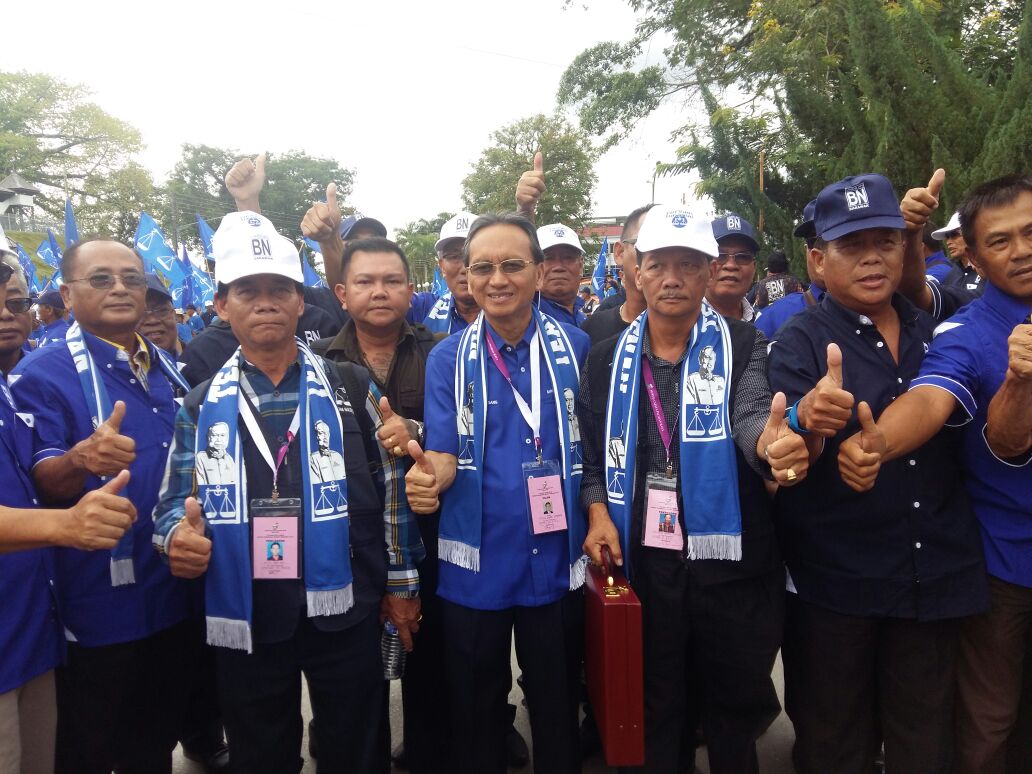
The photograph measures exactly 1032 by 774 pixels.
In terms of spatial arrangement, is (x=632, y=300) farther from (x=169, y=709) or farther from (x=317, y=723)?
(x=169, y=709)

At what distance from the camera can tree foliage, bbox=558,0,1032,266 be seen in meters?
8.23

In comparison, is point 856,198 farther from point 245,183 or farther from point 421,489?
point 245,183

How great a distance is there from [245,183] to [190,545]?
86.5 inches

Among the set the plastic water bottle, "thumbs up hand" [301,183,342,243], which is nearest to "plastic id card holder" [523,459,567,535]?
the plastic water bottle

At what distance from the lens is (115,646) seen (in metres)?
2.25

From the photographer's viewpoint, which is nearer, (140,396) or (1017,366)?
(1017,366)

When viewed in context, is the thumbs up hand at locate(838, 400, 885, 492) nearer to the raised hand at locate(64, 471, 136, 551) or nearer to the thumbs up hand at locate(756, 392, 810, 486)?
the thumbs up hand at locate(756, 392, 810, 486)

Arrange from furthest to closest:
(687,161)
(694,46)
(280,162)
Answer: (280,162), (694,46), (687,161)

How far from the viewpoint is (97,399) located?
7.57 feet

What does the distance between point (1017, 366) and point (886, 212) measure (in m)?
0.64

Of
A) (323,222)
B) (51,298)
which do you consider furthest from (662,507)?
(51,298)

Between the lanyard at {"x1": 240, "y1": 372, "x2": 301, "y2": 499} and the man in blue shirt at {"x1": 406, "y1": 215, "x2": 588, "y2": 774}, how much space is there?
48cm

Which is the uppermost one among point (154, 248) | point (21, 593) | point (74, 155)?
point (74, 155)

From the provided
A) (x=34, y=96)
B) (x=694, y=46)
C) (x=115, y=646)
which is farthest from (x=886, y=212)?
(x=34, y=96)
